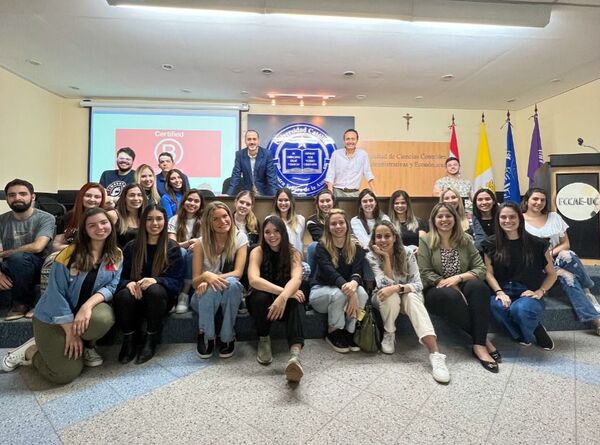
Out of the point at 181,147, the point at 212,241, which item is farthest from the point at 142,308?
the point at 181,147

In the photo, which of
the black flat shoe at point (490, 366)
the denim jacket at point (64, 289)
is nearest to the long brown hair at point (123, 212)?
the denim jacket at point (64, 289)

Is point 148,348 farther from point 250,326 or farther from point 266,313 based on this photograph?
point 266,313

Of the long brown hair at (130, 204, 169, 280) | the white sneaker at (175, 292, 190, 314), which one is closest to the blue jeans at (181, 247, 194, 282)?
the white sneaker at (175, 292, 190, 314)

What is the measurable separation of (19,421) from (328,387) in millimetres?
1521

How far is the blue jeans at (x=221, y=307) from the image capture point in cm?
199

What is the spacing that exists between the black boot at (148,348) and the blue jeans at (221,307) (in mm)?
331

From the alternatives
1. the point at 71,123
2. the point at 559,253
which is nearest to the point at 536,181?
the point at 559,253

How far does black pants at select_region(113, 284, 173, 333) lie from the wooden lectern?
4.79 metres

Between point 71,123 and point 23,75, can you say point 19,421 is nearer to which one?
point 23,75

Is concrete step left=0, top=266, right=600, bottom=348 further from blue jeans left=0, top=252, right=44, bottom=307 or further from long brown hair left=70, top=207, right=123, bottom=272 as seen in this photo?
long brown hair left=70, top=207, right=123, bottom=272

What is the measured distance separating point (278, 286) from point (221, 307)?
1.34 ft

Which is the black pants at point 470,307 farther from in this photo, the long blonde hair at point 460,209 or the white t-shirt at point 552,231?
the white t-shirt at point 552,231

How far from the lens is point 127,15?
299cm

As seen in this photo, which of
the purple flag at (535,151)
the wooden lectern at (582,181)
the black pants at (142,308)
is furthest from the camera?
the purple flag at (535,151)
